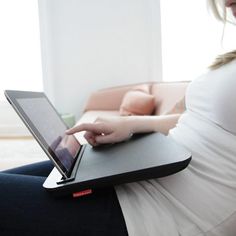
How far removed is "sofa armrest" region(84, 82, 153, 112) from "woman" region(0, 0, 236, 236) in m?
2.15

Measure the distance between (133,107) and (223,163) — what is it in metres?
1.79

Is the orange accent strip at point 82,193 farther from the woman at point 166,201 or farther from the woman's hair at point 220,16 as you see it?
the woman's hair at point 220,16

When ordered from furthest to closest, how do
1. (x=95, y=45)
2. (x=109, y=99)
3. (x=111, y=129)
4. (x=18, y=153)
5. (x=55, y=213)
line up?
(x=95, y=45) < (x=109, y=99) < (x=18, y=153) < (x=111, y=129) < (x=55, y=213)

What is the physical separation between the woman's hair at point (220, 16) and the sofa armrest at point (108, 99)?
1.90 metres

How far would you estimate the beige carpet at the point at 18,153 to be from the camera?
1.95 metres

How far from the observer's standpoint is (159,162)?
534mm

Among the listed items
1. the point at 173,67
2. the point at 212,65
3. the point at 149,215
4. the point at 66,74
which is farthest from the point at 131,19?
the point at 149,215

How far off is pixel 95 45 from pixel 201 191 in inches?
102

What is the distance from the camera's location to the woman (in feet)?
1.66

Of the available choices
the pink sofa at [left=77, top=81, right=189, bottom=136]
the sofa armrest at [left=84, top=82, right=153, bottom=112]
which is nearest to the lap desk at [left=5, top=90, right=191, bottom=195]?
the pink sofa at [left=77, top=81, right=189, bottom=136]

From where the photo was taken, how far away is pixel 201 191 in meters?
0.56

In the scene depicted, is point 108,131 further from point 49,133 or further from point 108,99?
point 108,99

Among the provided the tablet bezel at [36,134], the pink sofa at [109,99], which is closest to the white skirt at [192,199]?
the tablet bezel at [36,134]

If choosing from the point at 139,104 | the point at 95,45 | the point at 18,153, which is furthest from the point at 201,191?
the point at 95,45
